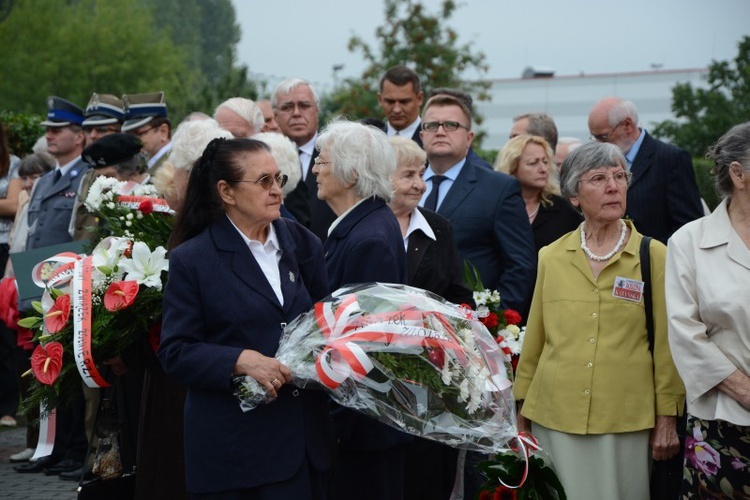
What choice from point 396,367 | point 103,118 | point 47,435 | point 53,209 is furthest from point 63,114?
point 396,367

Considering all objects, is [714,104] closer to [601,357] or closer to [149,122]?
[149,122]

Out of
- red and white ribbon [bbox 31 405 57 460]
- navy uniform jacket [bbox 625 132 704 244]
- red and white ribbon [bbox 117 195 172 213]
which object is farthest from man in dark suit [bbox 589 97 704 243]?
red and white ribbon [bbox 31 405 57 460]

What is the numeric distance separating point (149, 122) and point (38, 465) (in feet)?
9.67

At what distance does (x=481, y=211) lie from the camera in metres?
6.89

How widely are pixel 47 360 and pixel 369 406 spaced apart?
187cm

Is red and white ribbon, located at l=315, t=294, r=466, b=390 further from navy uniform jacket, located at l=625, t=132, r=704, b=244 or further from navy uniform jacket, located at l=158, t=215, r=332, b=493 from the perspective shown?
navy uniform jacket, located at l=625, t=132, r=704, b=244

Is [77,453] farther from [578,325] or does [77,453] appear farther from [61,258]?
[578,325]

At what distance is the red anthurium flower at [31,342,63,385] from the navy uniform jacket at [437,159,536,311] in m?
2.84

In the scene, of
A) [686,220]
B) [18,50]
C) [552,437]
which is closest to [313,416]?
[552,437]

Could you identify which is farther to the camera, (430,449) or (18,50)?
(18,50)

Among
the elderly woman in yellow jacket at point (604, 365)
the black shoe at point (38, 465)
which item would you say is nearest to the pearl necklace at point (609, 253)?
the elderly woman in yellow jacket at point (604, 365)

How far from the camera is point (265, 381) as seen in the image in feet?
13.0

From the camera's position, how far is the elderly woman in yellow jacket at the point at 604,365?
4.95 m

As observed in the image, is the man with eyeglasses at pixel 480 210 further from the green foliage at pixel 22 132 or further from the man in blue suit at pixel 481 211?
the green foliage at pixel 22 132
